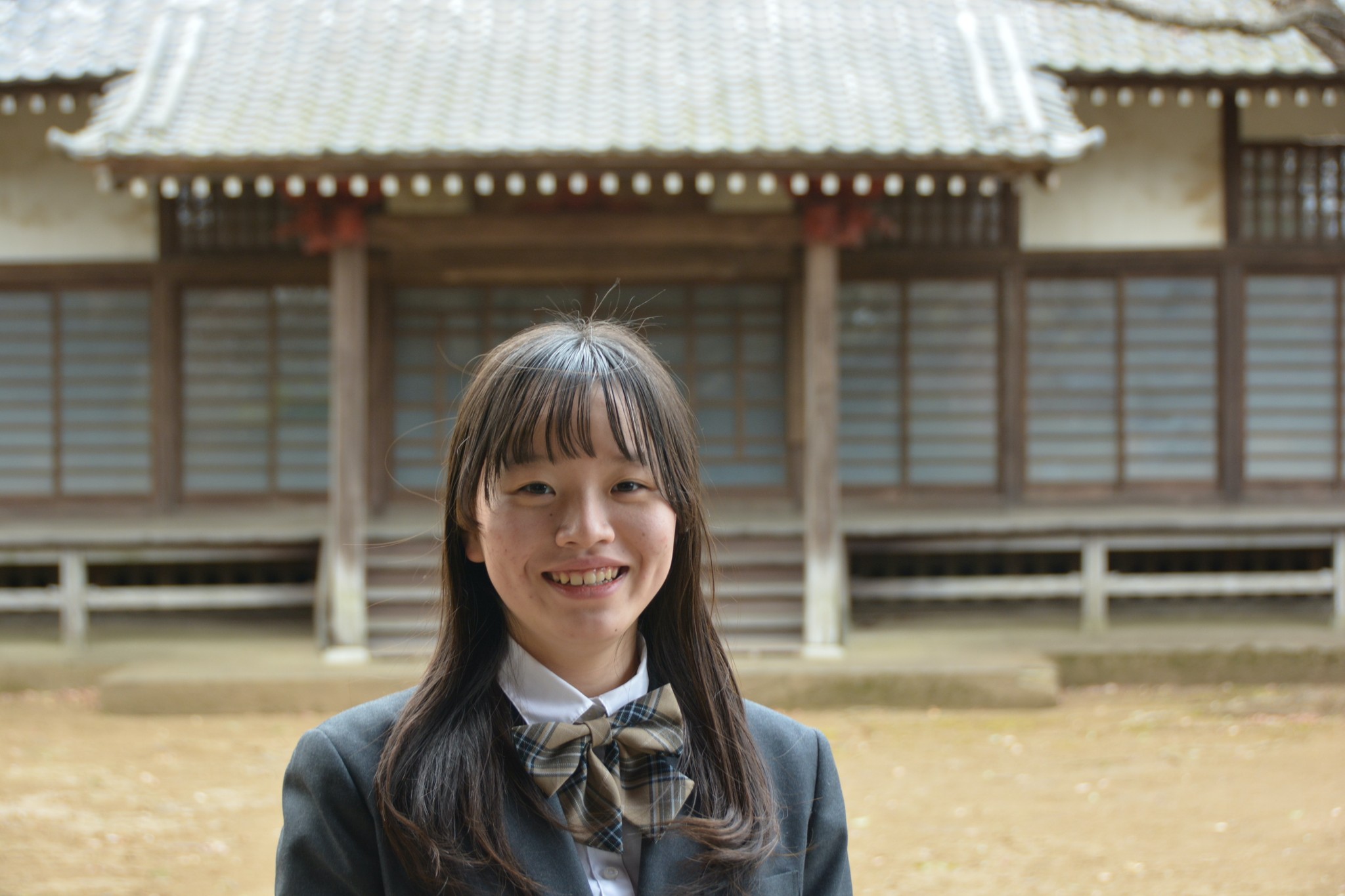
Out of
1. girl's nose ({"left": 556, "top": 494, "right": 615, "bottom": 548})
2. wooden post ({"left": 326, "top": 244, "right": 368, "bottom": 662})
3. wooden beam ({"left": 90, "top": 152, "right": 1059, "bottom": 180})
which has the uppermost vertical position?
wooden beam ({"left": 90, "top": 152, "right": 1059, "bottom": 180})

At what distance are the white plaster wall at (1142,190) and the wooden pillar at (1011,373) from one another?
1.12ft

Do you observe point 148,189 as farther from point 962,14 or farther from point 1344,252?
point 1344,252

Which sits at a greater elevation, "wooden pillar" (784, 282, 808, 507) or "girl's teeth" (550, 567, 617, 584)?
"girl's teeth" (550, 567, 617, 584)

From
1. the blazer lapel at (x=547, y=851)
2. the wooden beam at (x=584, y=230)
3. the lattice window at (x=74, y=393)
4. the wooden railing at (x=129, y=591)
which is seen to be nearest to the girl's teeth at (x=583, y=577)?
the blazer lapel at (x=547, y=851)

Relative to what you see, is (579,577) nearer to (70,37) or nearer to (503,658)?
(503,658)

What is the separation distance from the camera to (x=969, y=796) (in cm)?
576

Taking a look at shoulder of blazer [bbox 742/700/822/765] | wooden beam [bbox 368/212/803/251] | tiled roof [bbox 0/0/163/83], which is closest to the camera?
shoulder of blazer [bbox 742/700/822/765]

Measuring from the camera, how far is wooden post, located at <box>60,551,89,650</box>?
8.25m

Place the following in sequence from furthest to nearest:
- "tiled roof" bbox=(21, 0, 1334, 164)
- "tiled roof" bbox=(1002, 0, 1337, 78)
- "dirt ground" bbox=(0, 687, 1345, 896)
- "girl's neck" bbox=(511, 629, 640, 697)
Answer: "tiled roof" bbox=(1002, 0, 1337, 78)
"tiled roof" bbox=(21, 0, 1334, 164)
"dirt ground" bbox=(0, 687, 1345, 896)
"girl's neck" bbox=(511, 629, 640, 697)

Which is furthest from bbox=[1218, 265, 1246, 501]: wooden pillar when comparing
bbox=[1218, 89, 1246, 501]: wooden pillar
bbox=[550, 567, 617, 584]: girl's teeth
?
bbox=[550, 567, 617, 584]: girl's teeth

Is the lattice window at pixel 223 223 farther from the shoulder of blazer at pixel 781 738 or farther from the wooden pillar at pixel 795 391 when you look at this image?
the shoulder of blazer at pixel 781 738

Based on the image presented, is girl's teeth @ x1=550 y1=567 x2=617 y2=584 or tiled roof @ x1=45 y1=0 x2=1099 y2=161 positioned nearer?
girl's teeth @ x1=550 y1=567 x2=617 y2=584

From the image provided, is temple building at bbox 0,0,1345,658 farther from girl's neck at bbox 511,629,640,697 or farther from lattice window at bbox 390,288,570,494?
girl's neck at bbox 511,629,640,697

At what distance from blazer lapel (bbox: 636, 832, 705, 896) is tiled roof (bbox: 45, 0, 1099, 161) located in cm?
614
